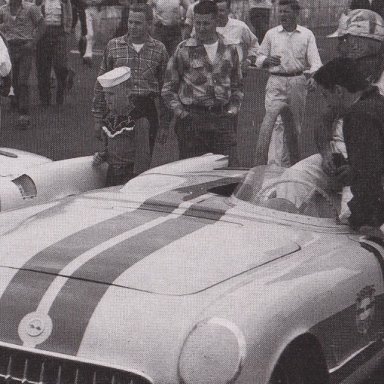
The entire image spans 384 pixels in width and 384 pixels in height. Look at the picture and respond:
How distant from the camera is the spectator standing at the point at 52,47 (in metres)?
14.4

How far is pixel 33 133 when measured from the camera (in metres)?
12.6

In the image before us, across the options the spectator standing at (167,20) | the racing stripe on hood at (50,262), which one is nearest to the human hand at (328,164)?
the racing stripe on hood at (50,262)

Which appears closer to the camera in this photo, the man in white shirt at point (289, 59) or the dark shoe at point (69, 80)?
the man in white shirt at point (289, 59)

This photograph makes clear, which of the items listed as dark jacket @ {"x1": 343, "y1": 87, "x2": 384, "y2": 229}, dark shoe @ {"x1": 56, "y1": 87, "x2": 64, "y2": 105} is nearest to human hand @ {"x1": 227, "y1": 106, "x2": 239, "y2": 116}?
dark jacket @ {"x1": 343, "y1": 87, "x2": 384, "y2": 229}

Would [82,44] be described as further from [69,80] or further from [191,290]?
[191,290]

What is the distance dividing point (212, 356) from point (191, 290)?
0.37 m

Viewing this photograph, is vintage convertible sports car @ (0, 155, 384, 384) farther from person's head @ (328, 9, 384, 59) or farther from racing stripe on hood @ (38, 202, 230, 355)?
person's head @ (328, 9, 384, 59)

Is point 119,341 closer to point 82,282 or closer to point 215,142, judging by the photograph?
point 82,282

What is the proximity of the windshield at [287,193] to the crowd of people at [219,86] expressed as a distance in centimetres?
4

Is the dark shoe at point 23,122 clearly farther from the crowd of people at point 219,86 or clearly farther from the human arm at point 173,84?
the human arm at point 173,84

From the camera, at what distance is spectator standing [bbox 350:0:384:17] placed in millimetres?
12586

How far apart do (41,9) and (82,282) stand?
1127 cm

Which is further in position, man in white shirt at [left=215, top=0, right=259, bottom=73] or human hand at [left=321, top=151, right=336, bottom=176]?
man in white shirt at [left=215, top=0, right=259, bottom=73]

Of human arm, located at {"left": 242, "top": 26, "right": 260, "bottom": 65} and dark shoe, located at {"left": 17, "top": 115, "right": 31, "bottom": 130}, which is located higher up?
human arm, located at {"left": 242, "top": 26, "right": 260, "bottom": 65}
